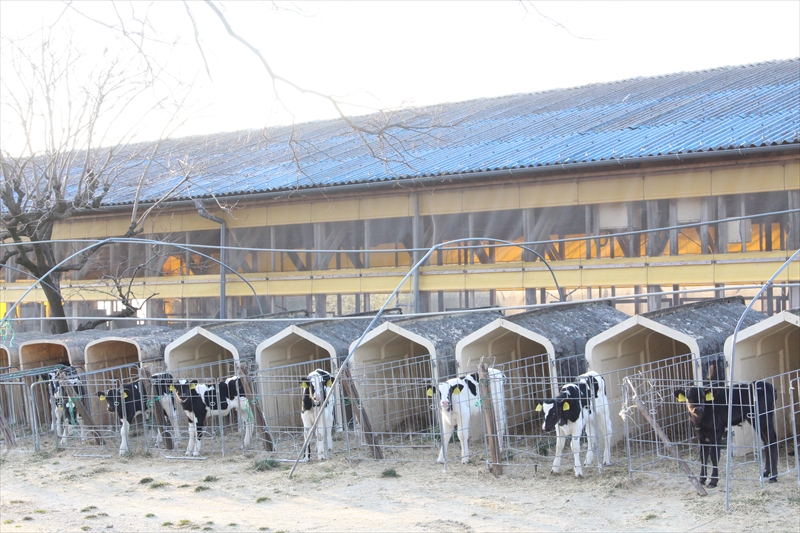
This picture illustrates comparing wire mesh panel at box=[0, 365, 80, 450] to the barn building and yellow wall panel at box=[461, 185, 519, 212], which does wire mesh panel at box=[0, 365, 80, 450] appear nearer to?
the barn building

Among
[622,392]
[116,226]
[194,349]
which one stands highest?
[116,226]

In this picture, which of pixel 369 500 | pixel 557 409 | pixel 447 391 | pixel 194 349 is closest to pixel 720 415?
pixel 557 409

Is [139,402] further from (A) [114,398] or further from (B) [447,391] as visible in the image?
(B) [447,391]

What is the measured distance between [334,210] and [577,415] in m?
8.90

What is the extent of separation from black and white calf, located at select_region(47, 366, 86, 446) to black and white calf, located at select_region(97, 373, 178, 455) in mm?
548

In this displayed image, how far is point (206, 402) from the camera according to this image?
13391mm

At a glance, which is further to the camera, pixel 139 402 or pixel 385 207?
pixel 385 207

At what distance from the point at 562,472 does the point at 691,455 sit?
1748 mm

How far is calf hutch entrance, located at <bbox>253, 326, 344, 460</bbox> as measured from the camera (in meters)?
13.6

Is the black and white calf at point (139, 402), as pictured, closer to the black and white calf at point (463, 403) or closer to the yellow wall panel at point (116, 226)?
the black and white calf at point (463, 403)

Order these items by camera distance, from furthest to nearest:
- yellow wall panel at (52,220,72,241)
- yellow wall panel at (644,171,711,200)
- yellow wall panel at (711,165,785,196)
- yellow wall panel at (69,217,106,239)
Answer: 1. yellow wall panel at (52,220,72,241)
2. yellow wall panel at (69,217,106,239)
3. yellow wall panel at (644,171,711,200)
4. yellow wall panel at (711,165,785,196)

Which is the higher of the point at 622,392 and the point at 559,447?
the point at 622,392

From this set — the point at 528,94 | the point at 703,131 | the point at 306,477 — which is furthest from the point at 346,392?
the point at 528,94

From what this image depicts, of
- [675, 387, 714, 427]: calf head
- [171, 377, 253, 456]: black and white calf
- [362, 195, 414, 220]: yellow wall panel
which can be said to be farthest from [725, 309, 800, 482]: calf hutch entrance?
[362, 195, 414, 220]: yellow wall panel
